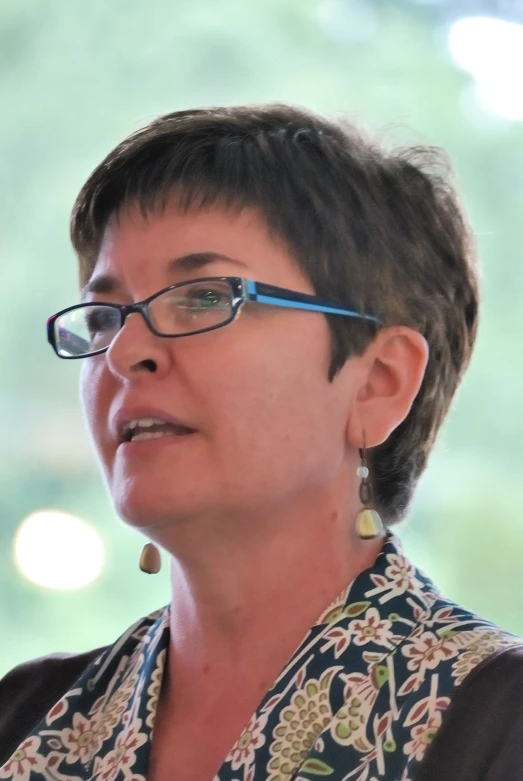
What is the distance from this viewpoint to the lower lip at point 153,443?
3.83 feet

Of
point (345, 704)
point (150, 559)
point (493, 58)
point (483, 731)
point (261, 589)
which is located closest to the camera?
point (483, 731)

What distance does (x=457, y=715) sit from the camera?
1036 millimetres

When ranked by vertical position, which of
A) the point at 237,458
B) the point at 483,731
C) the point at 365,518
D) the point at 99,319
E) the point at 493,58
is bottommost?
the point at 483,731

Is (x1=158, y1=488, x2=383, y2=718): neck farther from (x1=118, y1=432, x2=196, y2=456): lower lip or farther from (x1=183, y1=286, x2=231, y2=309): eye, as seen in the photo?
(x1=183, y1=286, x2=231, y2=309): eye

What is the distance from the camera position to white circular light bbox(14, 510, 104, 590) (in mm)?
1971

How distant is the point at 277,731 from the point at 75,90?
1410mm

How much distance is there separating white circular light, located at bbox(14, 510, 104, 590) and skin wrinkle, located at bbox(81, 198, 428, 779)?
0.68m

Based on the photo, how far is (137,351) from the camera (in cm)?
119

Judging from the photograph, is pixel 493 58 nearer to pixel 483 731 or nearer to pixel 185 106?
pixel 185 106

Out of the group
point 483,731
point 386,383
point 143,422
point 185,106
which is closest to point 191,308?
point 143,422

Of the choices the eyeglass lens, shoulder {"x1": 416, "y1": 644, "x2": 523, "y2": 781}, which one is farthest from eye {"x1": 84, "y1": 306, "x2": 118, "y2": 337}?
shoulder {"x1": 416, "y1": 644, "x2": 523, "y2": 781}

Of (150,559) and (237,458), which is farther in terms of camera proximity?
(150,559)

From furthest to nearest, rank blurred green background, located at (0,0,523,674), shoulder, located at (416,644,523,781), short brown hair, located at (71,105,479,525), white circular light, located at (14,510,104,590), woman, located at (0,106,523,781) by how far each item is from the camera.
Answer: white circular light, located at (14,510,104,590)
blurred green background, located at (0,0,523,674)
short brown hair, located at (71,105,479,525)
woman, located at (0,106,523,781)
shoulder, located at (416,644,523,781)

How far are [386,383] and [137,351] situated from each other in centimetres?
32
